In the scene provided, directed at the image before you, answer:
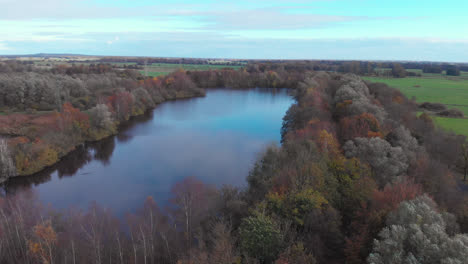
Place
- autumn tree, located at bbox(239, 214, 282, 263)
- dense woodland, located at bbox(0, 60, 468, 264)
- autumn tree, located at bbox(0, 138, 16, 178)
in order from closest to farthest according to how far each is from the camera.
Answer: dense woodland, located at bbox(0, 60, 468, 264), autumn tree, located at bbox(239, 214, 282, 263), autumn tree, located at bbox(0, 138, 16, 178)

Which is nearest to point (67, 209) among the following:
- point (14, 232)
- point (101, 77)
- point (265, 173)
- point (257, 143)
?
point (14, 232)

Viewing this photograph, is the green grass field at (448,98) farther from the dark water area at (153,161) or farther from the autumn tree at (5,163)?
the autumn tree at (5,163)

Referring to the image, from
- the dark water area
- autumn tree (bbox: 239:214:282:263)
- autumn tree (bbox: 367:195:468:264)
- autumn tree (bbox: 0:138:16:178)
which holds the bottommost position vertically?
the dark water area

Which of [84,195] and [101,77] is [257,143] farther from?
[101,77]

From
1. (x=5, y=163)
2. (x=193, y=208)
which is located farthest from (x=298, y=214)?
(x=5, y=163)

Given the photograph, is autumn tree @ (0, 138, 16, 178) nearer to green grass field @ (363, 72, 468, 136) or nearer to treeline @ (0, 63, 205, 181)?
treeline @ (0, 63, 205, 181)

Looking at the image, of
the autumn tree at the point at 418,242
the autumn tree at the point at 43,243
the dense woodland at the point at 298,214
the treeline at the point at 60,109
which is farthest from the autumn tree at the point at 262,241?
the treeline at the point at 60,109

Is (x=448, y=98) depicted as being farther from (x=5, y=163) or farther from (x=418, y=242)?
(x=5, y=163)

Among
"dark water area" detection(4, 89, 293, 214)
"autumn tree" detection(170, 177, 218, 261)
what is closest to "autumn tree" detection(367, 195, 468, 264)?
"autumn tree" detection(170, 177, 218, 261)
